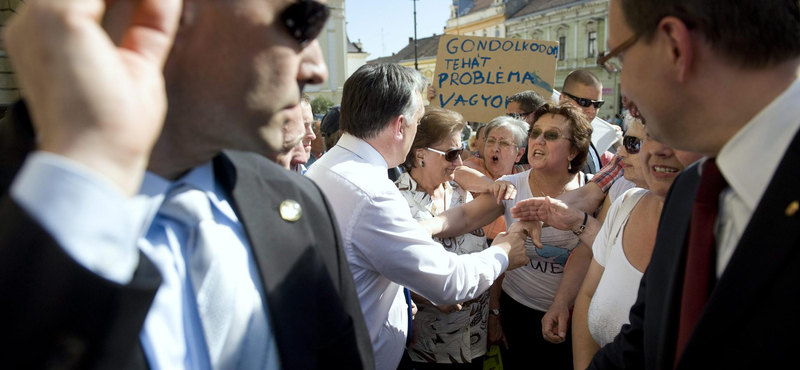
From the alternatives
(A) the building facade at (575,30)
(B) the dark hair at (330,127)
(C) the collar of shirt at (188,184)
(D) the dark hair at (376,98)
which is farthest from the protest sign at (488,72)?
(A) the building facade at (575,30)

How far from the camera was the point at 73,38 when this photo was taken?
0.64 meters

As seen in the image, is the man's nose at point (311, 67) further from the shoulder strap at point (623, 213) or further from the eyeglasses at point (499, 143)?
the eyeglasses at point (499, 143)

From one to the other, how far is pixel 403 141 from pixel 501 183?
0.81 meters

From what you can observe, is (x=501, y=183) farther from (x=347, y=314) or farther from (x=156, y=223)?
(x=156, y=223)

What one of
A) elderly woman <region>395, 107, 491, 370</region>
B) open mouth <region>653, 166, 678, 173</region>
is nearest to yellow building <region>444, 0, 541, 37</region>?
elderly woman <region>395, 107, 491, 370</region>

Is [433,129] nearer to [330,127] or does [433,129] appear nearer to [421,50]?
[330,127]

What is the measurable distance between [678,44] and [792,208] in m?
0.42

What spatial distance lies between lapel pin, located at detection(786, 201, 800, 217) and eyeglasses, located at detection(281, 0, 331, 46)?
40.7 inches

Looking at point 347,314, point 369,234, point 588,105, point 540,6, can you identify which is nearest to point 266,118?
point 347,314

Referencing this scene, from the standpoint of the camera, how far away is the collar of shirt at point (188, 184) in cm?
99

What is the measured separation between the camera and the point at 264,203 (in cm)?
126

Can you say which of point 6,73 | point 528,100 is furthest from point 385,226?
point 6,73

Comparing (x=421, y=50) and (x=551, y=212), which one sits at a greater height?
(x=551, y=212)

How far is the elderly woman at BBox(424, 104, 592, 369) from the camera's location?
117 inches
